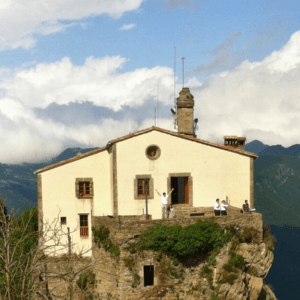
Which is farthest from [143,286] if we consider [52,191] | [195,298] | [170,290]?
[52,191]

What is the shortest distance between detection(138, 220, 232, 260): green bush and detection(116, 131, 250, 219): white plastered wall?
16.2 feet

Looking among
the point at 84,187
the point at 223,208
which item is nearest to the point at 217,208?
the point at 223,208

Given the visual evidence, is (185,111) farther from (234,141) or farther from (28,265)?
(28,265)

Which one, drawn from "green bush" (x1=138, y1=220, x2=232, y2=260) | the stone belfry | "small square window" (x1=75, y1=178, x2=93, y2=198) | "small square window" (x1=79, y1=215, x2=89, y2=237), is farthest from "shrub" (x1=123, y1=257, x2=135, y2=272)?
the stone belfry

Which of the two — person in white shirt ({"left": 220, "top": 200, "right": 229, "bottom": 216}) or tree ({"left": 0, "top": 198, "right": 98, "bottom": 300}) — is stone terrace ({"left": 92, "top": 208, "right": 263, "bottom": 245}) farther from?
tree ({"left": 0, "top": 198, "right": 98, "bottom": 300})

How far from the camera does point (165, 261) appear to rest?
27.4 metres

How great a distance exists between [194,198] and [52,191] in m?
10.9

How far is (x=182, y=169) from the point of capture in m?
32.4

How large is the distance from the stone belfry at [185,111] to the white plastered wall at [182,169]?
18.3ft

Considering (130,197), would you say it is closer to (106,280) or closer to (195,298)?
(106,280)

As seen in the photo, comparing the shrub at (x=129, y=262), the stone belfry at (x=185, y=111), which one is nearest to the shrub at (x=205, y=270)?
the shrub at (x=129, y=262)

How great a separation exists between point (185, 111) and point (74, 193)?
488 inches

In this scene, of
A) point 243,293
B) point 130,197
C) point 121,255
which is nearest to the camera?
point 121,255

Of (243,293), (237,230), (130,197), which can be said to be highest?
(130,197)
